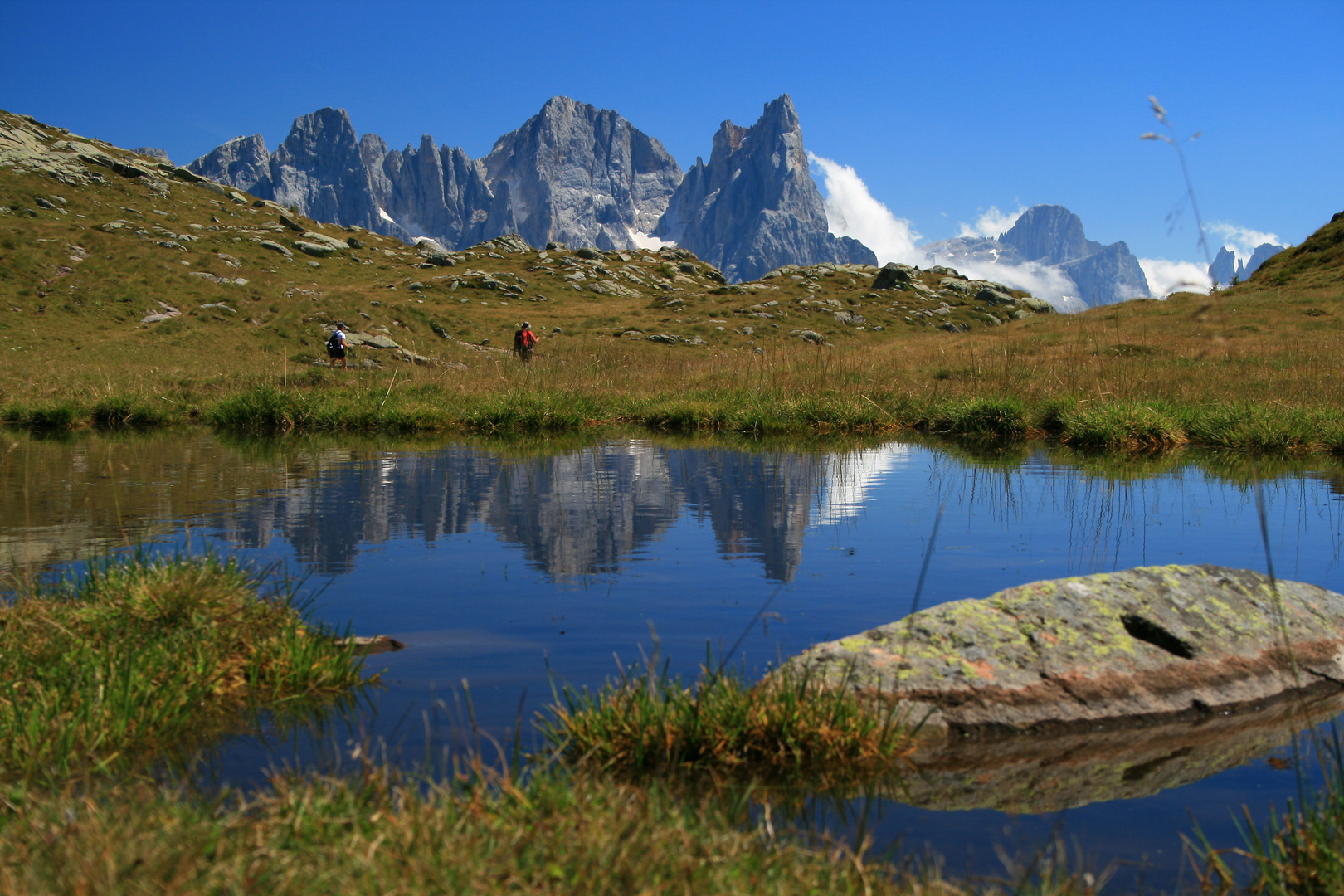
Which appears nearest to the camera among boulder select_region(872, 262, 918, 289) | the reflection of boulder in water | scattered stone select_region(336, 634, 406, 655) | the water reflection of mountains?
the reflection of boulder in water

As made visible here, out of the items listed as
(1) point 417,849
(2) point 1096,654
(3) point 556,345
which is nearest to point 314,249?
(3) point 556,345

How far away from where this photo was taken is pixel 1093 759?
3.63 m

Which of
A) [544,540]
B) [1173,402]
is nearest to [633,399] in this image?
[1173,402]

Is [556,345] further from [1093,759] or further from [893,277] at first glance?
[893,277]

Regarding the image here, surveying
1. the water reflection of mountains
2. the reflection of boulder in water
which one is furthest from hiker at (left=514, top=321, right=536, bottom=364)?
the reflection of boulder in water

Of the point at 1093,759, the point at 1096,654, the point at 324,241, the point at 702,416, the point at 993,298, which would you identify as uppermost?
the point at 324,241

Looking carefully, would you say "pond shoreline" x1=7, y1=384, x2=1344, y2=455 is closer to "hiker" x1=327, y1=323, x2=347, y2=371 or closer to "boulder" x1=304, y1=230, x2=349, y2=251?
"hiker" x1=327, y1=323, x2=347, y2=371

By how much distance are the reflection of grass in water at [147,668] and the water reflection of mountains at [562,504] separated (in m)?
1.90

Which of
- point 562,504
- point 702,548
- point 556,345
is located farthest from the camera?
point 556,345

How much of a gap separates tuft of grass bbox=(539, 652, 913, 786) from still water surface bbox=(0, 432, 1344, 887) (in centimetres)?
27

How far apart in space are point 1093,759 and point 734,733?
5.02ft

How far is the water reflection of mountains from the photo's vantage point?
24.9ft

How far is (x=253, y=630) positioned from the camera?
4.63m

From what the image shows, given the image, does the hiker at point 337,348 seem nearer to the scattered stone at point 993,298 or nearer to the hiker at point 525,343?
the hiker at point 525,343
